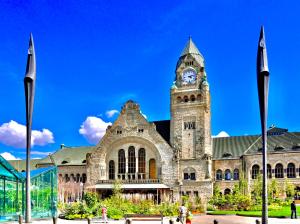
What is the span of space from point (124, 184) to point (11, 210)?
102 ft

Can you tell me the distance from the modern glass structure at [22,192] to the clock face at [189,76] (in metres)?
33.4

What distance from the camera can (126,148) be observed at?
6800 cm

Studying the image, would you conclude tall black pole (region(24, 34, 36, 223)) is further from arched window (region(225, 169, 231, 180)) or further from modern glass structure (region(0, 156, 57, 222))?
arched window (region(225, 169, 231, 180))

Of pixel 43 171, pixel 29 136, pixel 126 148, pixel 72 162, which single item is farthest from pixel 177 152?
pixel 29 136

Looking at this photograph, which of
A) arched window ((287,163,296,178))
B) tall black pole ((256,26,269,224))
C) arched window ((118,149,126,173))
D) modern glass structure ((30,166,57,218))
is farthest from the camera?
arched window ((118,149,126,173))

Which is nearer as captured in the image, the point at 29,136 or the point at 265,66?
the point at 265,66

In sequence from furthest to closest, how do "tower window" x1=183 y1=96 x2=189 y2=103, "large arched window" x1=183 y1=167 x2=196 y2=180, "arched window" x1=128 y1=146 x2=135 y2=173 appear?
"arched window" x1=128 y1=146 x2=135 y2=173 < "tower window" x1=183 y1=96 x2=189 y2=103 < "large arched window" x1=183 y1=167 x2=196 y2=180

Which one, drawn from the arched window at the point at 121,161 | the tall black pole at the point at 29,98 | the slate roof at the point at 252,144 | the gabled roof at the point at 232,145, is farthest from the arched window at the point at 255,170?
the tall black pole at the point at 29,98

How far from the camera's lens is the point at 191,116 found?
65312mm

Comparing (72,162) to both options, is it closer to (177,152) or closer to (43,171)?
(177,152)

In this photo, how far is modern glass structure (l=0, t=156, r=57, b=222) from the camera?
1278 inches

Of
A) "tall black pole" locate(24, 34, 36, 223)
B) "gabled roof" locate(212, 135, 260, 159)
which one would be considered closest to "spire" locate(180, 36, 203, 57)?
"gabled roof" locate(212, 135, 260, 159)

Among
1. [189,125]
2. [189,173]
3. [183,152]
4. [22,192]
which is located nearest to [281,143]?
[189,125]

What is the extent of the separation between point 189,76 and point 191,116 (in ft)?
21.7
